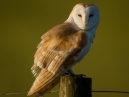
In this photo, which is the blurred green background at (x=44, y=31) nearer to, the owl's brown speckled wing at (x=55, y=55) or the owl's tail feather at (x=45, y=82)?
the owl's brown speckled wing at (x=55, y=55)

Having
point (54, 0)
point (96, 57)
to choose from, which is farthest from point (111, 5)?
point (96, 57)

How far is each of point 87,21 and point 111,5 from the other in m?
8.45

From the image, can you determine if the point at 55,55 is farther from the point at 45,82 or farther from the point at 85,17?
the point at 85,17

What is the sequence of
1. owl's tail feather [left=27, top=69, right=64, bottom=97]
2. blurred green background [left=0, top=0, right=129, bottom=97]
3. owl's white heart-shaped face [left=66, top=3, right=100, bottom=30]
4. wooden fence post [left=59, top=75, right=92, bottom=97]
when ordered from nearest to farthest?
wooden fence post [left=59, top=75, right=92, bottom=97], owl's tail feather [left=27, top=69, right=64, bottom=97], owl's white heart-shaped face [left=66, top=3, right=100, bottom=30], blurred green background [left=0, top=0, right=129, bottom=97]

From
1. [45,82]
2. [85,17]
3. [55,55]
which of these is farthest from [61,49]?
[85,17]

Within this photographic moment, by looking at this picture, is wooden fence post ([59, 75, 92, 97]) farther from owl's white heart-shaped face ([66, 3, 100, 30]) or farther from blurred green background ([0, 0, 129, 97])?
blurred green background ([0, 0, 129, 97])

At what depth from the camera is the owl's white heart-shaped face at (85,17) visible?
7.26m

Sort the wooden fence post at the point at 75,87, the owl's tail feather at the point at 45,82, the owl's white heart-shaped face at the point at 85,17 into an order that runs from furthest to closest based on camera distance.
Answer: the owl's white heart-shaped face at the point at 85,17, the owl's tail feather at the point at 45,82, the wooden fence post at the point at 75,87

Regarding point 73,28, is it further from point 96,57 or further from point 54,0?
point 54,0

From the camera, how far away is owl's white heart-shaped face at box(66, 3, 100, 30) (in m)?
7.26

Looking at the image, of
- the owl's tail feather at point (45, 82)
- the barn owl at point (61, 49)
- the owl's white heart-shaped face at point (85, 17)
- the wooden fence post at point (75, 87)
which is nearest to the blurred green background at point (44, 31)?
the owl's white heart-shaped face at point (85, 17)

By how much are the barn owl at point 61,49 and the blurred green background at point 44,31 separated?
515 centimetres

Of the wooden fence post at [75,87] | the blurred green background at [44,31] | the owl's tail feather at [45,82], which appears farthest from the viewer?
the blurred green background at [44,31]

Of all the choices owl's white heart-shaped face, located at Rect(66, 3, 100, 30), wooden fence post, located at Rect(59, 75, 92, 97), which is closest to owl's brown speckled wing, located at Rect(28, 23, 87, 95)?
owl's white heart-shaped face, located at Rect(66, 3, 100, 30)
